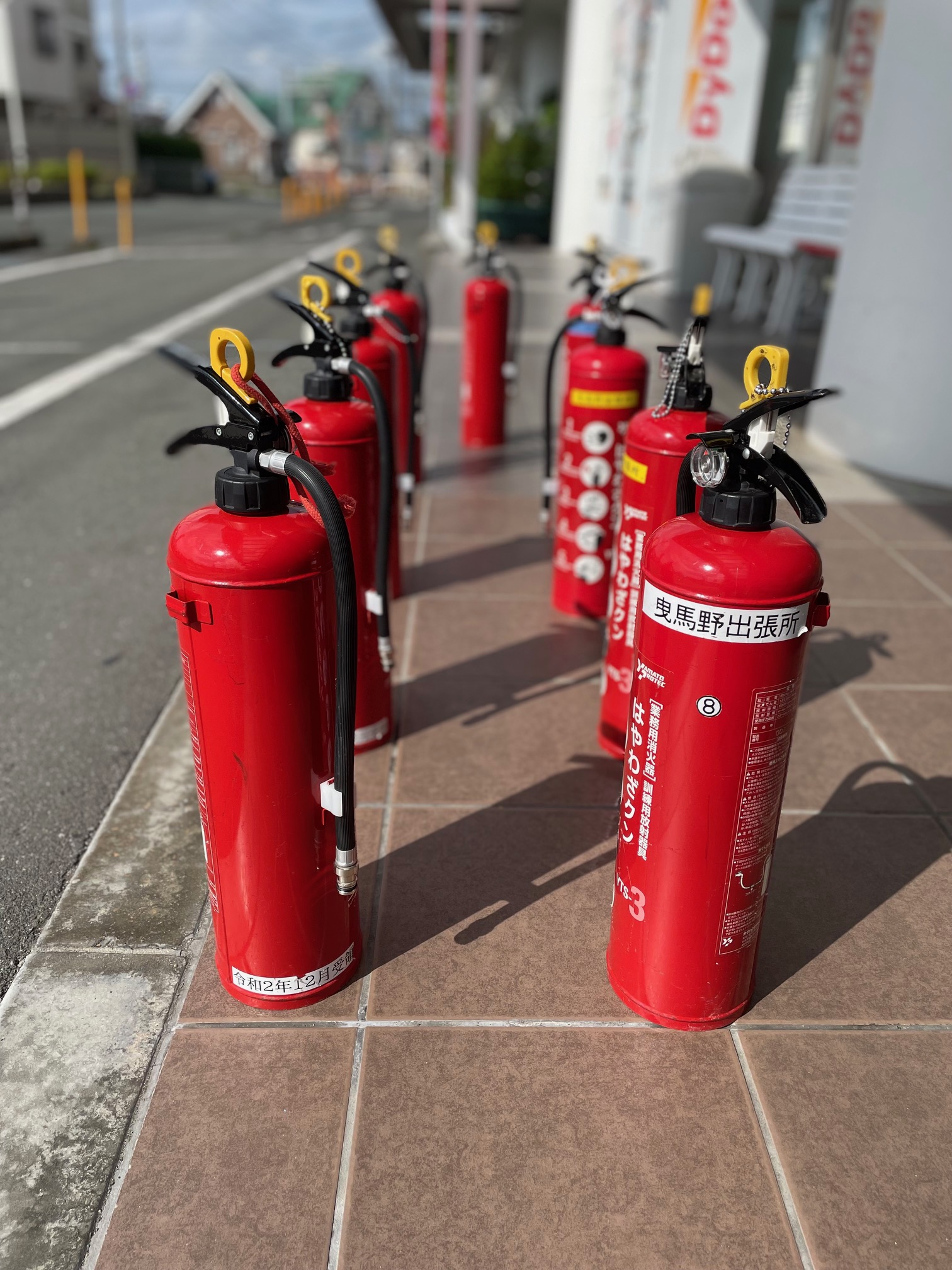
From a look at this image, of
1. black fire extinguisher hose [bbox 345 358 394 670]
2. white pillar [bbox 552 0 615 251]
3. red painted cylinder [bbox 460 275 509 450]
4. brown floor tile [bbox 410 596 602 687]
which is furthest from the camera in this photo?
white pillar [bbox 552 0 615 251]

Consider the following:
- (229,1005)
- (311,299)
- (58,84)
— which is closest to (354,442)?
(311,299)

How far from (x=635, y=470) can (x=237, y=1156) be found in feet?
6.97

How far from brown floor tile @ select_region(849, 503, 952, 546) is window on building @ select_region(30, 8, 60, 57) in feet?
195

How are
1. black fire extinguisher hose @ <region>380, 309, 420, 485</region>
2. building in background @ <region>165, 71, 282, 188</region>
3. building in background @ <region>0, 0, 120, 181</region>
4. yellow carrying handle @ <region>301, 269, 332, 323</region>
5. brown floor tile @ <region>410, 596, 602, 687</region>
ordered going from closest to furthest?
yellow carrying handle @ <region>301, 269, 332, 323</region>, black fire extinguisher hose @ <region>380, 309, 420, 485</region>, brown floor tile @ <region>410, 596, 602, 687</region>, building in background @ <region>0, 0, 120, 181</region>, building in background @ <region>165, 71, 282, 188</region>

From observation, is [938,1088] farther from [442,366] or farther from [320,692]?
[442,366]

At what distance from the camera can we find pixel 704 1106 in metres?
2.13

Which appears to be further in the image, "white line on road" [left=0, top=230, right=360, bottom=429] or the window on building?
the window on building

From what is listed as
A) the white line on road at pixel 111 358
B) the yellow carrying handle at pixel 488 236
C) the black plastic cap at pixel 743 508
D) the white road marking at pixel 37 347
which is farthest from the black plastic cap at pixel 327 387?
the white road marking at pixel 37 347

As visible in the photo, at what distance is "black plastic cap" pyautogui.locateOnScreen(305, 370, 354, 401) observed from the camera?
299cm

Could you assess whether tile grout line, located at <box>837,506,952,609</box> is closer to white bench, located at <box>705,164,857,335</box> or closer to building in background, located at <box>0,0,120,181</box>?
white bench, located at <box>705,164,857,335</box>

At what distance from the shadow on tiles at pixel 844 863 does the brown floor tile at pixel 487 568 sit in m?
1.91

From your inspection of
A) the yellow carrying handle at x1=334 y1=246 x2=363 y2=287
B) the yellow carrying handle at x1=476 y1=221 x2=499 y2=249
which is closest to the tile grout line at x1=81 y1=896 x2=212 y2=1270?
the yellow carrying handle at x1=334 y1=246 x2=363 y2=287

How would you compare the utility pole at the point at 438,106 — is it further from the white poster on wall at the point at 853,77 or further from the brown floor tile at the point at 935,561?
the brown floor tile at the point at 935,561

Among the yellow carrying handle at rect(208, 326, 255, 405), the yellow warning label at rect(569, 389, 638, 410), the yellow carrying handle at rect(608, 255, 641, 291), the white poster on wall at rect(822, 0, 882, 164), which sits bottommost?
the yellow warning label at rect(569, 389, 638, 410)
